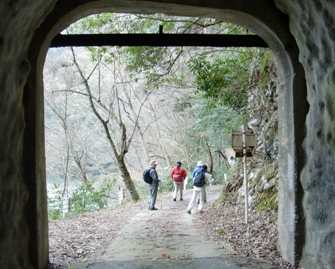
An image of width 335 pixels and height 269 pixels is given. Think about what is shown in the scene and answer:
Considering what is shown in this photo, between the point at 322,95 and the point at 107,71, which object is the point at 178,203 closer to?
the point at 107,71

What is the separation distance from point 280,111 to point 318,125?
4.45 ft

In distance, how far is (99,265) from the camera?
534 centimetres

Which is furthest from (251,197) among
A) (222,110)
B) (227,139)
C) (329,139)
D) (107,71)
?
(227,139)

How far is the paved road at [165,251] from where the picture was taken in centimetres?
533

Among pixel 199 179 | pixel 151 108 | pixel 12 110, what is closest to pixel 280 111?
pixel 12 110

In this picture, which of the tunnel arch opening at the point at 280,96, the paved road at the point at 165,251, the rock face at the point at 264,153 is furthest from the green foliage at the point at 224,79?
the tunnel arch opening at the point at 280,96

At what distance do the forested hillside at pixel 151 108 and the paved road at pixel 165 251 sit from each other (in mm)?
2047

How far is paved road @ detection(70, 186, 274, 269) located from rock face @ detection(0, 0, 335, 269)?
0.93 metres

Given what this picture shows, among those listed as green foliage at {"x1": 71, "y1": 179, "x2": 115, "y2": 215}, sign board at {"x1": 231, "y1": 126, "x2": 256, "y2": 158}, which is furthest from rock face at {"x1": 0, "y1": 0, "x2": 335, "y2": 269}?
green foliage at {"x1": 71, "y1": 179, "x2": 115, "y2": 215}

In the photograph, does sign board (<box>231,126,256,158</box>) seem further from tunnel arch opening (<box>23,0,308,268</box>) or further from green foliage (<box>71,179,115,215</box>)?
Answer: green foliage (<box>71,179,115,215</box>)

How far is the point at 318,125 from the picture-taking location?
4.21m

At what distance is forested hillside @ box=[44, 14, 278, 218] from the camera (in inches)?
396

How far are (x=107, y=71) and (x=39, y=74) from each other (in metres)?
15.2

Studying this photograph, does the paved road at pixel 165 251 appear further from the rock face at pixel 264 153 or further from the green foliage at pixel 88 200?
the green foliage at pixel 88 200
